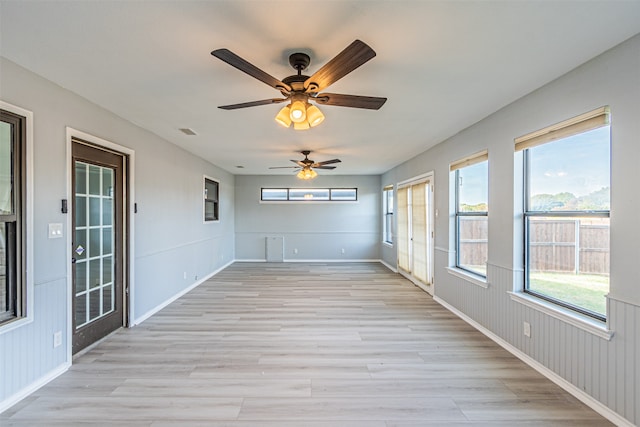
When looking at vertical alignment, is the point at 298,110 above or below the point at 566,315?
above

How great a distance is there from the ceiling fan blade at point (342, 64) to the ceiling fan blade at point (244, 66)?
183 mm

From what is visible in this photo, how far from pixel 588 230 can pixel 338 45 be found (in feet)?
7.66

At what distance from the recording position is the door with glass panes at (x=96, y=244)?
2.84m

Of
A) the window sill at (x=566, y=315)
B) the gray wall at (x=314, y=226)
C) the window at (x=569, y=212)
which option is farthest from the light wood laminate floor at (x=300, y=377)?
the gray wall at (x=314, y=226)

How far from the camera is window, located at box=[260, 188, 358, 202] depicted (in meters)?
8.31

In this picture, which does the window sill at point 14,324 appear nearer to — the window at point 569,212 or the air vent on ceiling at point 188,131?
the air vent on ceiling at point 188,131

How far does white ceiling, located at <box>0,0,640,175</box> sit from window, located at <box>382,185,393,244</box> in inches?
182

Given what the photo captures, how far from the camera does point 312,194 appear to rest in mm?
8344

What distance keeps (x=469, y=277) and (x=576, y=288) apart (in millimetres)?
1350

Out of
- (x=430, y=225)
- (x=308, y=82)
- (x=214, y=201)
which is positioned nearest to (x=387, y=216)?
(x=430, y=225)

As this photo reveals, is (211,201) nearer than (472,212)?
No

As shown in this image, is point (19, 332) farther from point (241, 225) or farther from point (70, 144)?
point (241, 225)

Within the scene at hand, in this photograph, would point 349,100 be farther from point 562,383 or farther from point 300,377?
point 562,383

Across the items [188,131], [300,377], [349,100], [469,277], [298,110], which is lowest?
[300,377]
